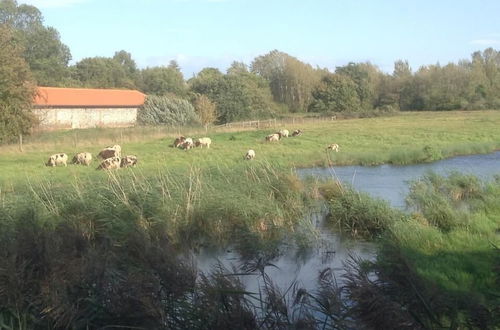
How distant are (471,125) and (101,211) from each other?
39173 mm

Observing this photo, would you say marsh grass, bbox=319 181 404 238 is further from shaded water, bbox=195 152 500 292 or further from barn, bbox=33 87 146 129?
barn, bbox=33 87 146 129

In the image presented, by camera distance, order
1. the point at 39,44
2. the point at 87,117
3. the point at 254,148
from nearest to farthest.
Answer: the point at 254,148, the point at 87,117, the point at 39,44

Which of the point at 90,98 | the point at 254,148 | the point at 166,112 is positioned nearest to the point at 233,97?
the point at 166,112

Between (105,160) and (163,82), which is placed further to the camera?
(163,82)

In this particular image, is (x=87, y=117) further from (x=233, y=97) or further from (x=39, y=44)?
(x=39, y=44)

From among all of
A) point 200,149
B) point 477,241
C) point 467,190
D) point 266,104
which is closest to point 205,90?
point 266,104

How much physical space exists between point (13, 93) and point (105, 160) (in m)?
13.2

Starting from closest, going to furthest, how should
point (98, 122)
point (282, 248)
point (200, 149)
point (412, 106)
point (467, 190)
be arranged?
point (282, 248)
point (467, 190)
point (200, 149)
point (98, 122)
point (412, 106)

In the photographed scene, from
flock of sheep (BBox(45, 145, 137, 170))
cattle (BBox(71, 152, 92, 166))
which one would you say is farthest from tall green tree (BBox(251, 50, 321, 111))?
cattle (BBox(71, 152, 92, 166))

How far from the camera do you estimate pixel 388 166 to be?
87.5ft

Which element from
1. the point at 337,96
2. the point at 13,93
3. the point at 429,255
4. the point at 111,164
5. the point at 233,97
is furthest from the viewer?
the point at 337,96

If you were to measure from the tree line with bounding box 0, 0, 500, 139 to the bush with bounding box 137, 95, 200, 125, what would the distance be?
4.18 m

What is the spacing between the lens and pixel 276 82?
3605 inches

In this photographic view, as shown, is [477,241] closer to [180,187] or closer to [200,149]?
[180,187]
